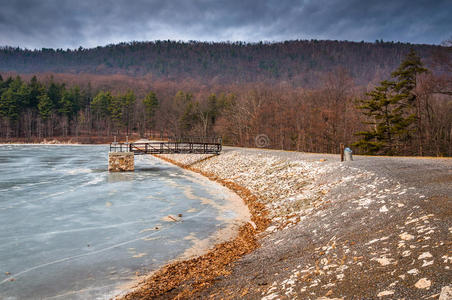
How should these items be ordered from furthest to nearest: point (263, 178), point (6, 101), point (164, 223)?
point (6, 101), point (263, 178), point (164, 223)

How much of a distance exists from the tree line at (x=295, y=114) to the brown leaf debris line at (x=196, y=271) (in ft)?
70.5

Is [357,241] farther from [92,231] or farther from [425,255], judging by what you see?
[92,231]

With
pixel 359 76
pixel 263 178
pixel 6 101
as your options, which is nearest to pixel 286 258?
pixel 263 178

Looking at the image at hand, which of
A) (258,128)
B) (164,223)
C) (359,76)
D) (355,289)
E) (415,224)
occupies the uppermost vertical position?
(359,76)

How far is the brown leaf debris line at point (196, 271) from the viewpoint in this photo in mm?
6516

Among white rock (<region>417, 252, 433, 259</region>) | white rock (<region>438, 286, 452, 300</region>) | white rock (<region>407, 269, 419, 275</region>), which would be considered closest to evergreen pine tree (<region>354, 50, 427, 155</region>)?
white rock (<region>417, 252, 433, 259</region>)

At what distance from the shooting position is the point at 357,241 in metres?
6.68

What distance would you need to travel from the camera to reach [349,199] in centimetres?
1051

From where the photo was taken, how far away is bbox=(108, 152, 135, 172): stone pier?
2958 centimetres

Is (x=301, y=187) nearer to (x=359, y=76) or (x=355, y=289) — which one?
(x=355, y=289)

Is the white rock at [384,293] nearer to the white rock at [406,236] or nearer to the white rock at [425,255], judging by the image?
the white rock at [425,255]

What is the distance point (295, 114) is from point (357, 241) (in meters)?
42.7

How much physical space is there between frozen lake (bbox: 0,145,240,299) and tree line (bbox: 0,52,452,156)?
19797 millimetres

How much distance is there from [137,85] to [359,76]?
11681 cm
